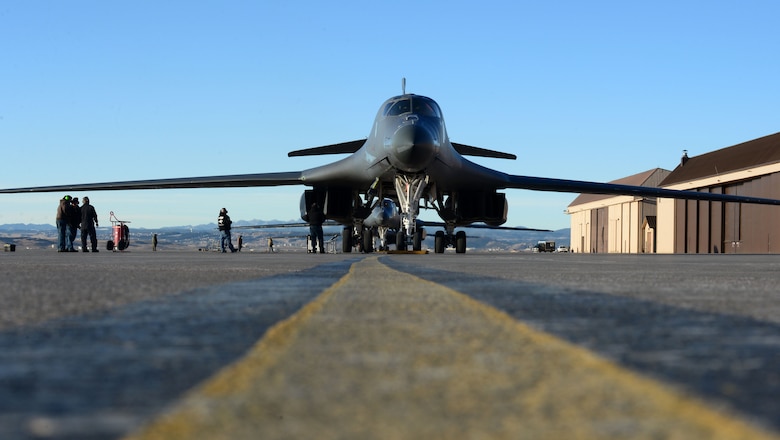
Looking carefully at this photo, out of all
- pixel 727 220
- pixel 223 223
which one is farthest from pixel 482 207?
pixel 727 220

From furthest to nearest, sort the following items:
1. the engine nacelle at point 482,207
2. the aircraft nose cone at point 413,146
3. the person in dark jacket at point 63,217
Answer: the person in dark jacket at point 63,217 → the engine nacelle at point 482,207 → the aircraft nose cone at point 413,146

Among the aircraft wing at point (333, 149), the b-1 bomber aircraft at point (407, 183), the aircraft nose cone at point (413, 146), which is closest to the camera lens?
the aircraft nose cone at point (413, 146)

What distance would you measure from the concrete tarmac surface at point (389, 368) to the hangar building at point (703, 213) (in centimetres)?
4297

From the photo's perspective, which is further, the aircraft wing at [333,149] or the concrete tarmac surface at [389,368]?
the aircraft wing at [333,149]

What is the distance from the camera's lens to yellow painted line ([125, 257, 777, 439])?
1234 millimetres

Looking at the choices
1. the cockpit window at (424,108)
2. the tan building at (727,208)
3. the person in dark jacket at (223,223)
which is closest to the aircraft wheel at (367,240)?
the cockpit window at (424,108)

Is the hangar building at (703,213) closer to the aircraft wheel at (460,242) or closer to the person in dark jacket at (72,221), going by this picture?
the aircraft wheel at (460,242)

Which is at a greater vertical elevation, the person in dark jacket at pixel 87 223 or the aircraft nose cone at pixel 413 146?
the aircraft nose cone at pixel 413 146

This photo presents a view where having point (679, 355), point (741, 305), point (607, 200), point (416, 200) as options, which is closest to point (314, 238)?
point (416, 200)

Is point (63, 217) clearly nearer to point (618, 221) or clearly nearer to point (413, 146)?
point (413, 146)

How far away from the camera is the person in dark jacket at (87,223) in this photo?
81.1 feet

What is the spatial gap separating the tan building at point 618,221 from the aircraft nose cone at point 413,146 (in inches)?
1830

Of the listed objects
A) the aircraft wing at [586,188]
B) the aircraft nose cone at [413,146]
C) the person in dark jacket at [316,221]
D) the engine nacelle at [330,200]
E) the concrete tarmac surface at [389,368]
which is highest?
the aircraft nose cone at [413,146]

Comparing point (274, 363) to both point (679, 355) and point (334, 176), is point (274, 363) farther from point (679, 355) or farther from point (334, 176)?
point (334, 176)
